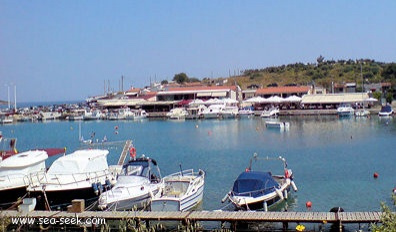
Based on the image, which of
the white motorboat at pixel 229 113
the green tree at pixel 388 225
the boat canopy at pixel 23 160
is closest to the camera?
the green tree at pixel 388 225

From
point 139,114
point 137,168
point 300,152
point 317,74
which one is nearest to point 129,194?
point 137,168

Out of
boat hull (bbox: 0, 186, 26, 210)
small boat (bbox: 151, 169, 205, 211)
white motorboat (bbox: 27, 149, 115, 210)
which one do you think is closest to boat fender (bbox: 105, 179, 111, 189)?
white motorboat (bbox: 27, 149, 115, 210)

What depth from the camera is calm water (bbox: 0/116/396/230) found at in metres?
26.4

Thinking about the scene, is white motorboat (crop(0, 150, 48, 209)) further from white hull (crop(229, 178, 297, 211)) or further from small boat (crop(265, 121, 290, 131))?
small boat (crop(265, 121, 290, 131))

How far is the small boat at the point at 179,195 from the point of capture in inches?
827

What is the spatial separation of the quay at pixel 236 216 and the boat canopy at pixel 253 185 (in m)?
3.63

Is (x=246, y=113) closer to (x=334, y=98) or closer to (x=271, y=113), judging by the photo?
(x=271, y=113)

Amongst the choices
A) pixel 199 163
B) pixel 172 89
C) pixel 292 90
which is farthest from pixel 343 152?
pixel 172 89

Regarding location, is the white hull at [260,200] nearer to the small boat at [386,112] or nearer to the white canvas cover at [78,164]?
the white canvas cover at [78,164]

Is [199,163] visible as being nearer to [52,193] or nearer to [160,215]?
[52,193]

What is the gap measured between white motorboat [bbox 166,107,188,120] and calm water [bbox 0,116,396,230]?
15.5 metres

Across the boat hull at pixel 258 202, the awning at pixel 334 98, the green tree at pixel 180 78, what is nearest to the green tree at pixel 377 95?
the awning at pixel 334 98

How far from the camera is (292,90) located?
10181 cm

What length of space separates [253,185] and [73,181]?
9.08m
